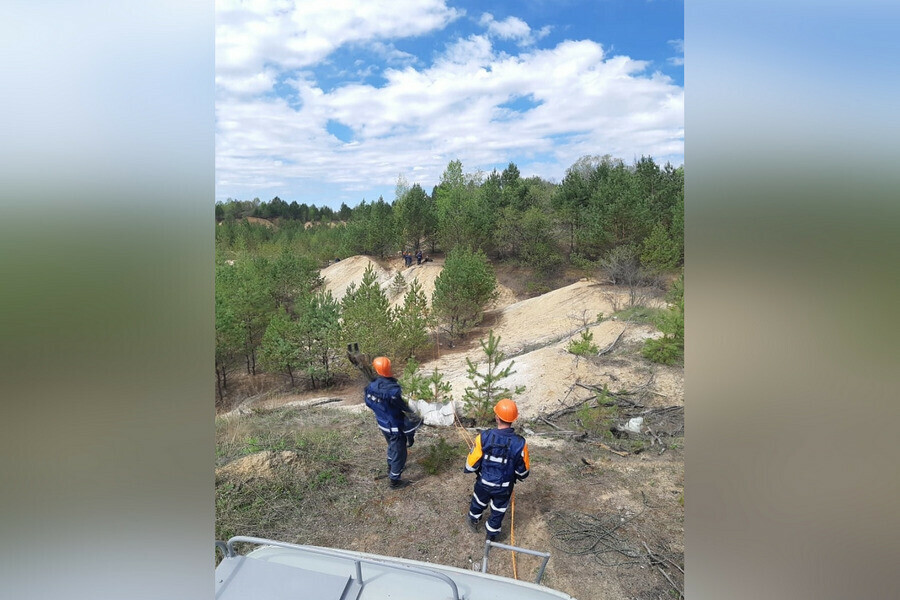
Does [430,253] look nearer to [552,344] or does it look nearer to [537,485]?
[552,344]

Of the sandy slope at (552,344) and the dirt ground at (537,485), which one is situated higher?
the sandy slope at (552,344)

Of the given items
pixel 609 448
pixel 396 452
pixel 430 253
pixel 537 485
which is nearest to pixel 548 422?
pixel 609 448

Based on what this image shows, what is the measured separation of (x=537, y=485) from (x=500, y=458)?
1.42m

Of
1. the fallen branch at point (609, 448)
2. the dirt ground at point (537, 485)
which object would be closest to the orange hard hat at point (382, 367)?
the dirt ground at point (537, 485)

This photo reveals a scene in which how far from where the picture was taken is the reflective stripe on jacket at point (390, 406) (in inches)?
164

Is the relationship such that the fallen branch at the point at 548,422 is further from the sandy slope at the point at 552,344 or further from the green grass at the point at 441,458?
the green grass at the point at 441,458

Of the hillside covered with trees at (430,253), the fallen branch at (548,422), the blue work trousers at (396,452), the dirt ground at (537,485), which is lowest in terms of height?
the dirt ground at (537,485)

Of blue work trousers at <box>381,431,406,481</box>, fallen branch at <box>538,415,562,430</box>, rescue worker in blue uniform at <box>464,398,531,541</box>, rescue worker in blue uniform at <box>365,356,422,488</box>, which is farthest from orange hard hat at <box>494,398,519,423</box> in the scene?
fallen branch at <box>538,415,562,430</box>

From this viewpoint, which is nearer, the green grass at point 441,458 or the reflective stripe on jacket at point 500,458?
the reflective stripe on jacket at point 500,458

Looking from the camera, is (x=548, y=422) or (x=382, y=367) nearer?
(x=382, y=367)

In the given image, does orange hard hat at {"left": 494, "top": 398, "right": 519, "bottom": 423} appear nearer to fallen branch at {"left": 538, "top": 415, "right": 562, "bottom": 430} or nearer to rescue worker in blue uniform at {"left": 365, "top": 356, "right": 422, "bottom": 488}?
rescue worker in blue uniform at {"left": 365, "top": 356, "right": 422, "bottom": 488}

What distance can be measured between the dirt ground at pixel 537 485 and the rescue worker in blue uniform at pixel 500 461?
1.57 ft

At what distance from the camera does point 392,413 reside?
167 inches
